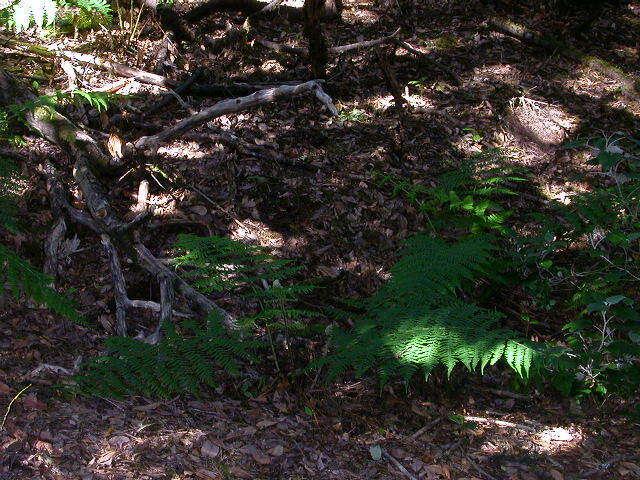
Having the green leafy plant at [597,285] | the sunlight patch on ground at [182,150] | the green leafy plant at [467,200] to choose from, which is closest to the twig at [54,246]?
the sunlight patch on ground at [182,150]

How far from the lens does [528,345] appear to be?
271cm

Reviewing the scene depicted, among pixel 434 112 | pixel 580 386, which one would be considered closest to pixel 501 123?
pixel 434 112

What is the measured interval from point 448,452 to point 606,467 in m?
0.93

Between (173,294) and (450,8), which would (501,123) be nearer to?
(450,8)

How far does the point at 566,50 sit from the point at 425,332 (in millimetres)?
6583

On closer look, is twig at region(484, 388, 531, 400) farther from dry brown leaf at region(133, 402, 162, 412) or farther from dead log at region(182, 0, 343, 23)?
dead log at region(182, 0, 343, 23)

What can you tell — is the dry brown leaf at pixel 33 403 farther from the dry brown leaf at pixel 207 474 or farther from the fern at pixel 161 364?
the dry brown leaf at pixel 207 474

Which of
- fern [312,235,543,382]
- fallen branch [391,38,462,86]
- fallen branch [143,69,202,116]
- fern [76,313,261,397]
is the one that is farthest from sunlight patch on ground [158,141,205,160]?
fallen branch [391,38,462,86]

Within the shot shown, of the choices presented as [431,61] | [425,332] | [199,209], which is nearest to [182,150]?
[199,209]

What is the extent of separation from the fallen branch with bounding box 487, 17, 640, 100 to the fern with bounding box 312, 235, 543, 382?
5.30m

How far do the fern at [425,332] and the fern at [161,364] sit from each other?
550 millimetres

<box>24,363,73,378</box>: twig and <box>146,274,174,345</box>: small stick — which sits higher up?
<box>146,274,174,345</box>: small stick

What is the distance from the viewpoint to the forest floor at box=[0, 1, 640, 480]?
103 inches

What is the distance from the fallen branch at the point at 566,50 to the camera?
738 centimetres
